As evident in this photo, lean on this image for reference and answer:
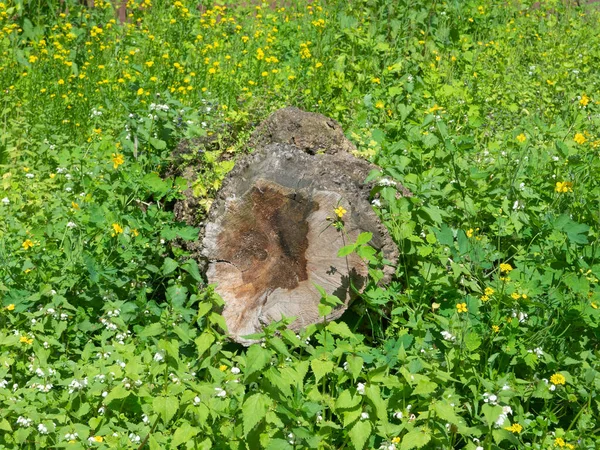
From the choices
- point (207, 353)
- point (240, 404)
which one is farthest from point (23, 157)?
point (240, 404)

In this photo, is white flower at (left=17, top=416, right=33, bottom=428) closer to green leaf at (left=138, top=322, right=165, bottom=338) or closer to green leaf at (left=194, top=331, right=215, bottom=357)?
green leaf at (left=138, top=322, right=165, bottom=338)

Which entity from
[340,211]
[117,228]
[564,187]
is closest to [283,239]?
[340,211]

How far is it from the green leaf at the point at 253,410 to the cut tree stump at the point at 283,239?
935 millimetres

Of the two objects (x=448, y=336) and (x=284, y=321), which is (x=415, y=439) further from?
(x=284, y=321)

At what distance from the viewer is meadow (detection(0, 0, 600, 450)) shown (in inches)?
135

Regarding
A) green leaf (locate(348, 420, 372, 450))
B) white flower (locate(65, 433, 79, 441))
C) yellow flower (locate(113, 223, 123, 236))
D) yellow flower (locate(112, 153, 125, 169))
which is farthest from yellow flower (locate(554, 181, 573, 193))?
white flower (locate(65, 433, 79, 441))

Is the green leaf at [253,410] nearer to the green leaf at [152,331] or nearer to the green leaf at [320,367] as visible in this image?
the green leaf at [320,367]

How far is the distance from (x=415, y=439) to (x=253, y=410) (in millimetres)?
631

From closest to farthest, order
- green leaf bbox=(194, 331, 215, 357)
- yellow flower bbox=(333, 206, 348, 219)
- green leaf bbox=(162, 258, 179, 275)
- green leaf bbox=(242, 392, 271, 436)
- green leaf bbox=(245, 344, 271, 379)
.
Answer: green leaf bbox=(242, 392, 271, 436)
green leaf bbox=(245, 344, 271, 379)
green leaf bbox=(194, 331, 215, 357)
yellow flower bbox=(333, 206, 348, 219)
green leaf bbox=(162, 258, 179, 275)

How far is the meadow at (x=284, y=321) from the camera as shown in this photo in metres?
3.42

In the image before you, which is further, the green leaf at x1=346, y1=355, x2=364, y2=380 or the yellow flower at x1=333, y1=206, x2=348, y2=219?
the yellow flower at x1=333, y1=206, x2=348, y2=219

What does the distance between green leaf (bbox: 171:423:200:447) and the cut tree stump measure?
825 mm

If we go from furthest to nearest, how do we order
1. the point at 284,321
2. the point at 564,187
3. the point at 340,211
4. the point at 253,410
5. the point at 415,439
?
the point at 564,187
the point at 340,211
the point at 284,321
the point at 415,439
the point at 253,410

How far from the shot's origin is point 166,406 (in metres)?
3.27
